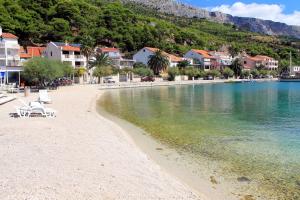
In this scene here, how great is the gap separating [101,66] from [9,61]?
2564cm

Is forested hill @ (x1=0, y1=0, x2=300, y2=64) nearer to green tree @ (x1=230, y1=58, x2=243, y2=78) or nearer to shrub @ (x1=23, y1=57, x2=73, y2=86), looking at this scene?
green tree @ (x1=230, y1=58, x2=243, y2=78)

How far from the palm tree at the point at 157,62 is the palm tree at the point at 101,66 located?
1915 cm

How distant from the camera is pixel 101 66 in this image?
8375cm

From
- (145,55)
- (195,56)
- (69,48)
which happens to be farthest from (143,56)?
(69,48)

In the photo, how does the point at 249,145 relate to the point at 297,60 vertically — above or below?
below

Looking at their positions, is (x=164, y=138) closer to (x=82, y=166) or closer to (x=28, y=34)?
(x=82, y=166)

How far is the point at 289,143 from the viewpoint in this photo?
55.6 feet

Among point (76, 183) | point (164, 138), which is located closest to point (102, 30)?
point (164, 138)

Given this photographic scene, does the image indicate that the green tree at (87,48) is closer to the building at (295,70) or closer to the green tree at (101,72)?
the green tree at (101,72)

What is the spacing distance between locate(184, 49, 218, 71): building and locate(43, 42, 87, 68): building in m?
55.5

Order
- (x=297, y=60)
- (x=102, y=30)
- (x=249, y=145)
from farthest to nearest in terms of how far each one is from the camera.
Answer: (x=297, y=60)
(x=102, y=30)
(x=249, y=145)

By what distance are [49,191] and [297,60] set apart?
204 metres

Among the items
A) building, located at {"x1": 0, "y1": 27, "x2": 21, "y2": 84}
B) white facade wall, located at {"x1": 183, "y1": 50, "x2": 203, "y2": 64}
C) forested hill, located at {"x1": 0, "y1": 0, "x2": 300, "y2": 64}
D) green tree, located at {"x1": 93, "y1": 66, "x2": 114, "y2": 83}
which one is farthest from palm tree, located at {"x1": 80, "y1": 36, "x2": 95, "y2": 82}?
white facade wall, located at {"x1": 183, "y1": 50, "x2": 203, "y2": 64}

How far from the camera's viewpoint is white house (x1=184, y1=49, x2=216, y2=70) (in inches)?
5285
